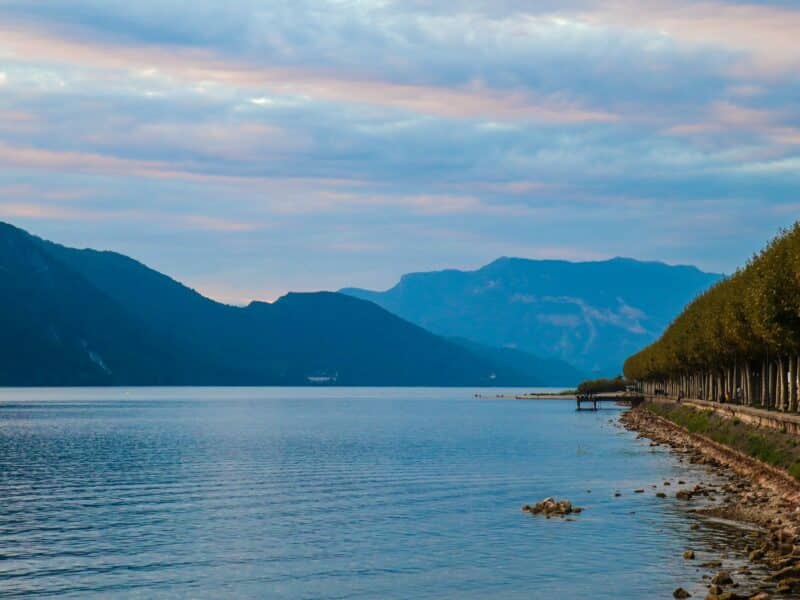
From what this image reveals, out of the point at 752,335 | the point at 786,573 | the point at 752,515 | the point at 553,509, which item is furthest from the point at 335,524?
the point at 752,335

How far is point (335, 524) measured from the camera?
54594 mm

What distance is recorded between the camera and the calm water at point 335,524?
39.9 meters

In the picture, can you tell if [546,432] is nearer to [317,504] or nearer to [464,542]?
[317,504]

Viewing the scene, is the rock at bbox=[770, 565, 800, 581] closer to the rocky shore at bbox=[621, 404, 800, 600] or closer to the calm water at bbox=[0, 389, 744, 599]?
the rocky shore at bbox=[621, 404, 800, 600]

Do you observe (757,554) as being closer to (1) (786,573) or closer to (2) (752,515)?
(1) (786,573)

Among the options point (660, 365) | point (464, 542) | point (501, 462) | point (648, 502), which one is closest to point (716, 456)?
point (501, 462)

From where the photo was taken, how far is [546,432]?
15300 centimetres

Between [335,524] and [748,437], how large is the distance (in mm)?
39584

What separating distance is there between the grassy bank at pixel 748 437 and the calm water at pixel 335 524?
525 centimetres

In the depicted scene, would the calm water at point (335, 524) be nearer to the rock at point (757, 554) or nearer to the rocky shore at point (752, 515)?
the rocky shore at point (752, 515)

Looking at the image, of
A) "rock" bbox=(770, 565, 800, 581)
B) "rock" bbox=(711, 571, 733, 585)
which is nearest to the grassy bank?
"rock" bbox=(770, 565, 800, 581)

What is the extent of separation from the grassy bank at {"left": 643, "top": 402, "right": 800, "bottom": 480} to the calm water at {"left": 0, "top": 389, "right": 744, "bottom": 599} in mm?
5248

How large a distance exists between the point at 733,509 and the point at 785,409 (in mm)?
31897

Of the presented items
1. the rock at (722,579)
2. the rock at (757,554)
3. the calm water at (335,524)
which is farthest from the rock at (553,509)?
the rock at (722,579)
